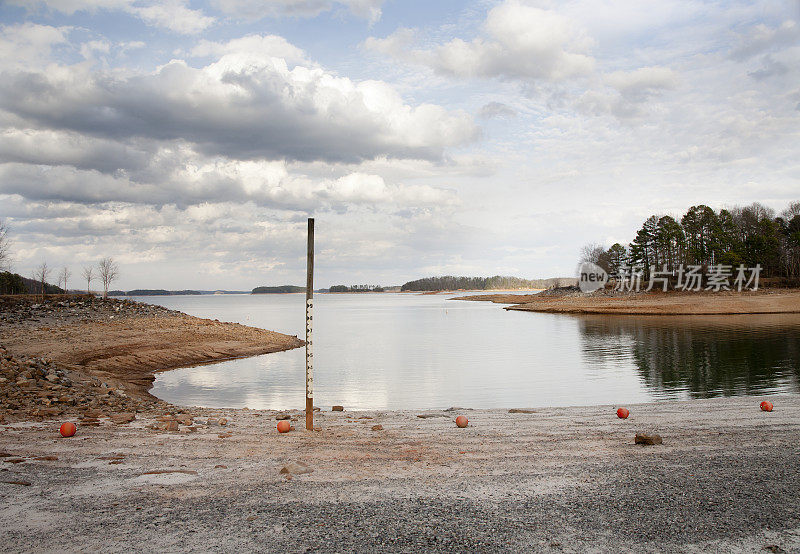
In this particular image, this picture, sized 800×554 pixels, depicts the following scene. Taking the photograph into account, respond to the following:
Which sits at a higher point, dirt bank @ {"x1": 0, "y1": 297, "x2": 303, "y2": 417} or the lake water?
dirt bank @ {"x1": 0, "y1": 297, "x2": 303, "y2": 417}

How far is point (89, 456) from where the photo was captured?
9.45 m

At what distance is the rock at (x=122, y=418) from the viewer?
12758 millimetres

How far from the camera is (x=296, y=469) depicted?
28.0 ft

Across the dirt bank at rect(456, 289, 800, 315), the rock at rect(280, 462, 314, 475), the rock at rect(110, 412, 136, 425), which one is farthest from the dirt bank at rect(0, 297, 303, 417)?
the dirt bank at rect(456, 289, 800, 315)

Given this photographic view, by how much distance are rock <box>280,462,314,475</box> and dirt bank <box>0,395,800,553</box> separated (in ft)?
0.44

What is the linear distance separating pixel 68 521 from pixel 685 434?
11.6m

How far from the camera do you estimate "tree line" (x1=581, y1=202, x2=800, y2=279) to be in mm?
96000

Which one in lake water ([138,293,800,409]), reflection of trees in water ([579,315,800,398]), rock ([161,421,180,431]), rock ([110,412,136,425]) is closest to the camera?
rock ([161,421,180,431])

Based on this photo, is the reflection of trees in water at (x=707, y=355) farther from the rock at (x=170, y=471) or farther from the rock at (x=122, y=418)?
the rock at (x=122, y=418)

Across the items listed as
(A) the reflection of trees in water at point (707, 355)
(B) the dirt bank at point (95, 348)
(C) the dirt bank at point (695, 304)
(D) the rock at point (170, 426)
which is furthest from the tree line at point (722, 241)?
(D) the rock at point (170, 426)

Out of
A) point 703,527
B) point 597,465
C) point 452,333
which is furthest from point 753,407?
point 452,333

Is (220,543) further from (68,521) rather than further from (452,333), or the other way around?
(452,333)

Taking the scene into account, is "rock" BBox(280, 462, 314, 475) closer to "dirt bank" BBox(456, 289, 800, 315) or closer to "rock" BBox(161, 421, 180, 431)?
"rock" BBox(161, 421, 180, 431)

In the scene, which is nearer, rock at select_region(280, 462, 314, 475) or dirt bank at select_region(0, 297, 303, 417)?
rock at select_region(280, 462, 314, 475)
